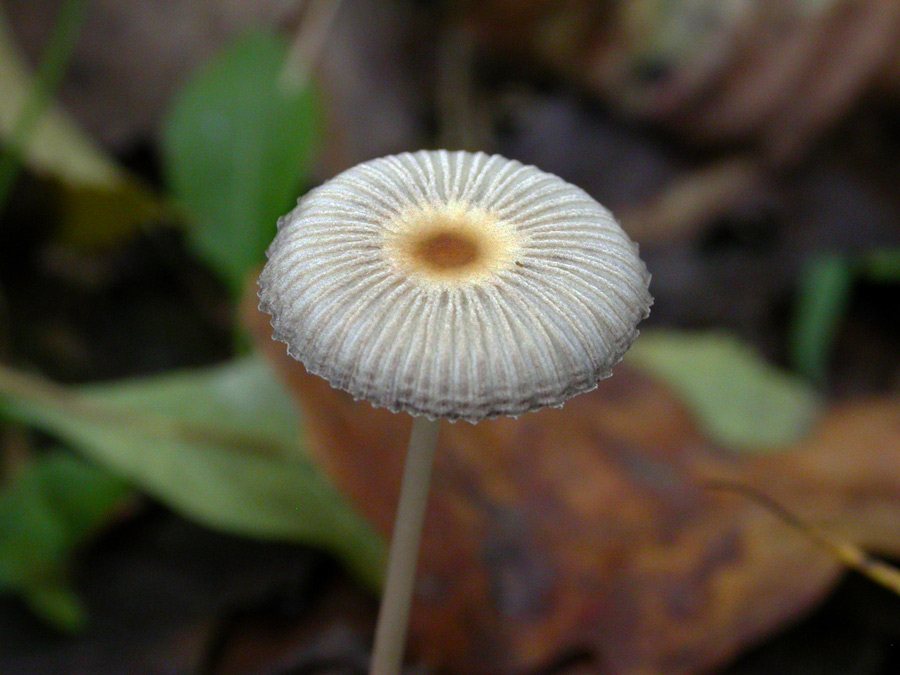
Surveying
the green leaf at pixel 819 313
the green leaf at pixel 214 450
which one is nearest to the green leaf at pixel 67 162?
the green leaf at pixel 214 450

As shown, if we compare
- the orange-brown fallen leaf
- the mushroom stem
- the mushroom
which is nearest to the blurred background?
the orange-brown fallen leaf

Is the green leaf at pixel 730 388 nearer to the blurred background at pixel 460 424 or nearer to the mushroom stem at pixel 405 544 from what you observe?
the blurred background at pixel 460 424

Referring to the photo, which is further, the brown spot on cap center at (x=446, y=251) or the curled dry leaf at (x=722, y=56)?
the curled dry leaf at (x=722, y=56)

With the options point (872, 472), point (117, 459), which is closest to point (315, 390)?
point (117, 459)

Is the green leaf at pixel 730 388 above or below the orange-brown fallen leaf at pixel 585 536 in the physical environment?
above

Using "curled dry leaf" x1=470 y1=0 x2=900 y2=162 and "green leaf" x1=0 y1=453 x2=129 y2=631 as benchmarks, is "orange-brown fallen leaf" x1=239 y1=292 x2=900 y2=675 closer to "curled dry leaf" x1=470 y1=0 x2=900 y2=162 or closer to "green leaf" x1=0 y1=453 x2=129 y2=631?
"green leaf" x1=0 y1=453 x2=129 y2=631

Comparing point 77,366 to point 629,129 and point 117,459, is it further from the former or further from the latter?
point 629,129

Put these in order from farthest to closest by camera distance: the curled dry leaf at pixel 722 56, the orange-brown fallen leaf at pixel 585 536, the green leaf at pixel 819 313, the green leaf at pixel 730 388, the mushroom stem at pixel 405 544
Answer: the curled dry leaf at pixel 722 56
the green leaf at pixel 819 313
the green leaf at pixel 730 388
the orange-brown fallen leaf at pixel 585 536
the mushroom stem at pixel 405 544
